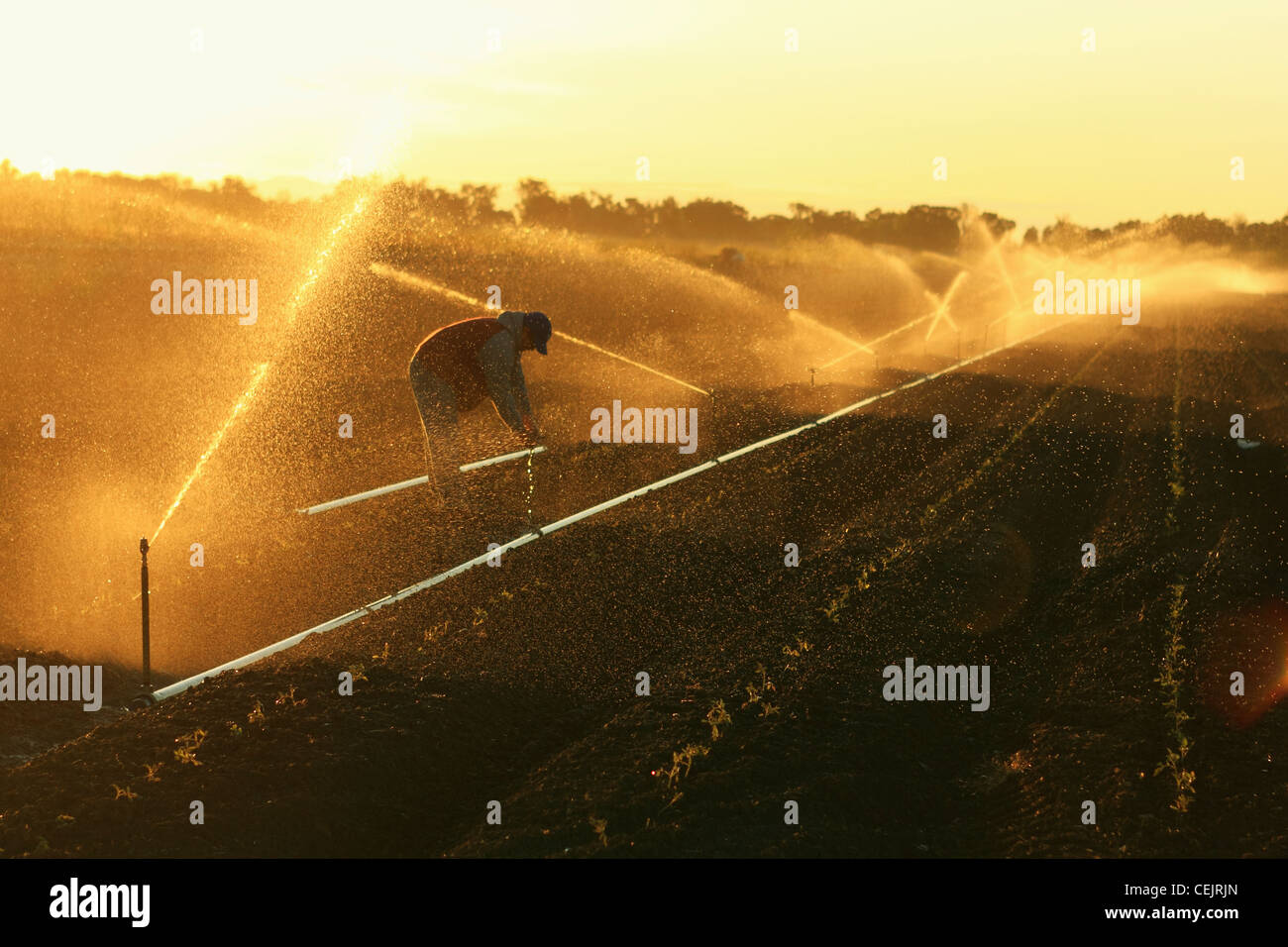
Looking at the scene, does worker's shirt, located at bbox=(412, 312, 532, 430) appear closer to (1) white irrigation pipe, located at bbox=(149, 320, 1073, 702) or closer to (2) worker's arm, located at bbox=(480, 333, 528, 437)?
(2) worker's arm, located at bbox=(480, 333, 528, 437)

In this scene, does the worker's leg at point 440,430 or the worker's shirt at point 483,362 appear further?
the worker's leg at point 440,430

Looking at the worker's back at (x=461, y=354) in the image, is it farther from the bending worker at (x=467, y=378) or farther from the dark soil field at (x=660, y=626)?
the dark soil field at (x=660, y=626)

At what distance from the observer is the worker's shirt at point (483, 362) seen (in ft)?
36.2

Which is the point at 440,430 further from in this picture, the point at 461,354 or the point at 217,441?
the point at 217,441

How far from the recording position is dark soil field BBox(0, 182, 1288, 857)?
6062mm

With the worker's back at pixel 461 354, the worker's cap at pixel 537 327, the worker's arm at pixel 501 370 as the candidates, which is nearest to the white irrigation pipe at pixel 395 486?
the worker's arm at pixel 501 370

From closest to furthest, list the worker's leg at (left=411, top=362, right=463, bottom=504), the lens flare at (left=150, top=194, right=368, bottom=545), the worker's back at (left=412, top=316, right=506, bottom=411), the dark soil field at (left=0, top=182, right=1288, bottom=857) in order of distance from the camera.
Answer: the dark soil field at (left=0, top=182, right=1288, bottom=857)
the worker's back at (left=412, top=316, right=506, bottom=411)
the worker's leg at (left=411, top=362, right=463, bottom=504)
the lens flare at (left=150, top=194, right=368, bottom=545)

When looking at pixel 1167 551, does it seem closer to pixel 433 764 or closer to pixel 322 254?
pixel 433 764

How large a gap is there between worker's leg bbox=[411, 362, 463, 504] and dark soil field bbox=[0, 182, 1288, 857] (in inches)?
15.1

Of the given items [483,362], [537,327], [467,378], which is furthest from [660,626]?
[467,378]

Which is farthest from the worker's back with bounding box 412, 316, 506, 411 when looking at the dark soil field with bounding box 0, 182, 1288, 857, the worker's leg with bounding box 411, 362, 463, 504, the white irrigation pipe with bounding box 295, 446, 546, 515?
the dark soil field with bounding box 0, 182, 1288, 857

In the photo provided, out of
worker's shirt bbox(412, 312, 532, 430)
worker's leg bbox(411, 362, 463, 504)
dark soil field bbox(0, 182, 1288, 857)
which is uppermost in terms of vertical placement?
worker's shirt bbox(412, 312, 532, 430)

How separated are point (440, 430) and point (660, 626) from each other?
150 inches

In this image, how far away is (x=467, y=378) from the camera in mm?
11562
